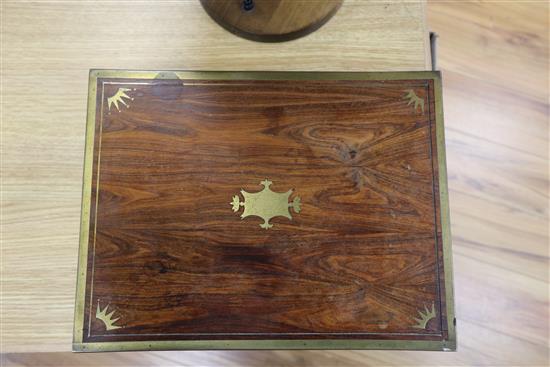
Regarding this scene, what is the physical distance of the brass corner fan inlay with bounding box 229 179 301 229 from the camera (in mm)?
877

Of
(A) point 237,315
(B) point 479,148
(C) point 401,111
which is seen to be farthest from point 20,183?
(B) point 479,148

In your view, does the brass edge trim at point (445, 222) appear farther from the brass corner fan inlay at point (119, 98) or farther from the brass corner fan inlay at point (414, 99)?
the brass corner fan inlay at point (119, 98)

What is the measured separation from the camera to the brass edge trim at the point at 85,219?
2.78 feet

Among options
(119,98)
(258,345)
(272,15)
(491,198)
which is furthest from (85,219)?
(491,198)

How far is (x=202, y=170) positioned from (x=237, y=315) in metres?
0.27

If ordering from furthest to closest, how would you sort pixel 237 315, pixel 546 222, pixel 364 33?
pixel 546 222
pixel 364 33
pixel 237 315

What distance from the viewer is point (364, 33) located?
3.29 ft

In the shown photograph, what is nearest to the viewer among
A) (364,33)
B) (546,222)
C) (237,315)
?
(237,315)

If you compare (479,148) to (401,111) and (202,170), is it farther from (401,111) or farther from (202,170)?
(202,170)

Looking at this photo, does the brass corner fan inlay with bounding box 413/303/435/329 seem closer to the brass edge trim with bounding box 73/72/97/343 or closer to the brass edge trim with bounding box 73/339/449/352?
the brass edge trim with bounding box 73/339/449/352

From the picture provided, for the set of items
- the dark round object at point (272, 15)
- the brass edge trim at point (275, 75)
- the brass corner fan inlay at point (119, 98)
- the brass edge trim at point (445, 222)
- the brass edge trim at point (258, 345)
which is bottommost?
the brass edge trim at point (258, 345)

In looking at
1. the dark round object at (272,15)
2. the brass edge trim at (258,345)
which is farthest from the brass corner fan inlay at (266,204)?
the dark round object at (272,15)

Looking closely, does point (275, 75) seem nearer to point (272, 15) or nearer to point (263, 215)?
point (272, 15)

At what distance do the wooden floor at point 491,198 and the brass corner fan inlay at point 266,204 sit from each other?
432 mm
